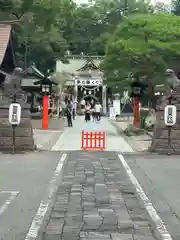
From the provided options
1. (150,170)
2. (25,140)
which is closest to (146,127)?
(25,140)

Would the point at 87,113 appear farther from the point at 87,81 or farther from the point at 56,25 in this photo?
the point at 87,81

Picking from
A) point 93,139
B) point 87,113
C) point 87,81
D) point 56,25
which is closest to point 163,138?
point 93,139

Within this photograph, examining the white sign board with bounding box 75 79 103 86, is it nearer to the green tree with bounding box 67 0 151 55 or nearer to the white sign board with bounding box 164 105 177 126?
the green tree with bounding box 67 0 151 55

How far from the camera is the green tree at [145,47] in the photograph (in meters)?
26.6

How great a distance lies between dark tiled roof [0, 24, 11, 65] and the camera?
85.2ft

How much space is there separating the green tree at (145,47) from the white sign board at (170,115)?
30.7 feet

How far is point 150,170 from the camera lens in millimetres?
13453

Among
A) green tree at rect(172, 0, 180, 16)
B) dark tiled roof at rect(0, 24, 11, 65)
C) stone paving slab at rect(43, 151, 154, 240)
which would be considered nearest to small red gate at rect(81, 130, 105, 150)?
stone paving slab at rect(43, 151, 154, 240)

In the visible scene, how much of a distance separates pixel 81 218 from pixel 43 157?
30.0ft

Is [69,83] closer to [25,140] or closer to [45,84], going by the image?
[45,84]

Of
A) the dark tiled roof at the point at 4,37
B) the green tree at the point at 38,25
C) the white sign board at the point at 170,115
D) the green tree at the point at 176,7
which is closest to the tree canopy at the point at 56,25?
the green tree at the point at 38,25

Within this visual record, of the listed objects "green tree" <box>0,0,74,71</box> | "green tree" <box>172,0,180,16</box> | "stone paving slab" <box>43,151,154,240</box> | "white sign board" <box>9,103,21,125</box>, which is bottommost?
"stone paving slab" <box>43,151,154,240</box>

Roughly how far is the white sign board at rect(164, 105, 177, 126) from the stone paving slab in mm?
4922

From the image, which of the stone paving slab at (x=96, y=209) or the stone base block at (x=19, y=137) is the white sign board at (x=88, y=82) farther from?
the stone paving slab at (x=96, y=209)
